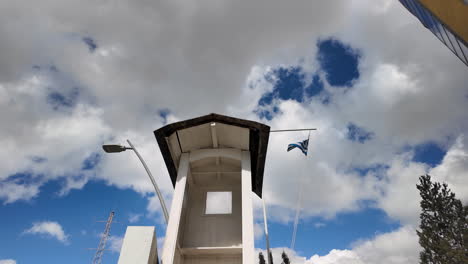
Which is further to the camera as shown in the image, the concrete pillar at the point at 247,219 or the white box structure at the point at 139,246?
the concrete pillar at the point at 247,219

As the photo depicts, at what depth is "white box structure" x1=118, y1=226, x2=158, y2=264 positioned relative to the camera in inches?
199

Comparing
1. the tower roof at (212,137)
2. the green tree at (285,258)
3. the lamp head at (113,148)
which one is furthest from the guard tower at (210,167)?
the green tree at (285,258)

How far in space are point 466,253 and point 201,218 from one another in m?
34.4

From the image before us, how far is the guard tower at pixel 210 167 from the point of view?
9477mm

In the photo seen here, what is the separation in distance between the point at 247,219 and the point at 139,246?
383 centimetres

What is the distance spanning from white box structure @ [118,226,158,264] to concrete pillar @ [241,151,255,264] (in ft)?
9.68

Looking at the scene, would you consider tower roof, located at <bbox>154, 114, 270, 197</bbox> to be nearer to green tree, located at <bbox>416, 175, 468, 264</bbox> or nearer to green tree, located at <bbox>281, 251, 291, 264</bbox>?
green tree, located at <bbox>416, 175, 468, 264</bbox>

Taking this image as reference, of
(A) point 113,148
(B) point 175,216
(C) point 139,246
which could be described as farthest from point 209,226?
(C) point 139,246

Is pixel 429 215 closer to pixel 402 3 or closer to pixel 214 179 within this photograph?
pixel 402 3

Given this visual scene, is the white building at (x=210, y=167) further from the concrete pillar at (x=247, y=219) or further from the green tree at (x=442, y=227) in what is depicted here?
the green tree at (x=442, y=227)

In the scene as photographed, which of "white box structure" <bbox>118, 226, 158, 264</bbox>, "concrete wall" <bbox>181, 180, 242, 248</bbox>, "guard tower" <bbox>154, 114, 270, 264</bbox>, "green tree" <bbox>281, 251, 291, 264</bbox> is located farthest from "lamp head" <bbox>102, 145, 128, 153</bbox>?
"green tree" <bbox>281, 251, 291, 264</bbox>

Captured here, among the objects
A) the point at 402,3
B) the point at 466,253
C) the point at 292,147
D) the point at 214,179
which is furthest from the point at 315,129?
the point at 466,253

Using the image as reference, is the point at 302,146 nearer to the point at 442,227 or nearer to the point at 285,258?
the point at 442,227

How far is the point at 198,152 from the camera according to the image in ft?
34.0
